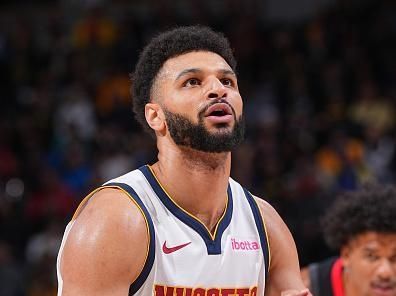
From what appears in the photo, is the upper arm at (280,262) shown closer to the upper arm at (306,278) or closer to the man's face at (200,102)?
the man's face at (200,102)

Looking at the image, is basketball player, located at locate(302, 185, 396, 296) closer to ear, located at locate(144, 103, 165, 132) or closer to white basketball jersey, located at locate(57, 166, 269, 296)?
white basketball jersey, located at locate(57, 166, 269, 296)

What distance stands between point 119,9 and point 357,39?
3.27 m

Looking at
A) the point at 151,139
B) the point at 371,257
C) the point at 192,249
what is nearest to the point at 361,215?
the point at 371,257

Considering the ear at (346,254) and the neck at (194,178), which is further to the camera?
the ear at (346,254)

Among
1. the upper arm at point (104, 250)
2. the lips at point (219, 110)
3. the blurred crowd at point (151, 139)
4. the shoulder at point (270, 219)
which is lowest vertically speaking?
the upper arm at point (104, 250)

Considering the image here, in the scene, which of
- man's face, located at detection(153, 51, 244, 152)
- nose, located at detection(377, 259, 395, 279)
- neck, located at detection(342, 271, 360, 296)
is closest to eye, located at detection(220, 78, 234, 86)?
man's face, located at detection(153, 51, 244, 152)

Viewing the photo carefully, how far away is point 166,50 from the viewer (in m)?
3.67

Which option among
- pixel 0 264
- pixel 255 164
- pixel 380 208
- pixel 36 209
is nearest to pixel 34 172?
pixel 36 209

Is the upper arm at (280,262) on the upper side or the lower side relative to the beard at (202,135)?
lower

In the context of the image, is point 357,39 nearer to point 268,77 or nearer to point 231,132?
point 268,77

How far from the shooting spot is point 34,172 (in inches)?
374

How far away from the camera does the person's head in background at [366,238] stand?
14.9ft

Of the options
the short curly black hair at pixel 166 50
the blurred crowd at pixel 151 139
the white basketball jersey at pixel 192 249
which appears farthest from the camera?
the blurred crowd at pixel 151 139

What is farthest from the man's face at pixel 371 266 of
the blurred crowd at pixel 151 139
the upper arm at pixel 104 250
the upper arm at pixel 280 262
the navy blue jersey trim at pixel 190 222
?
the blurred crowd at pixel 151 139
